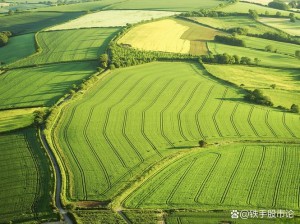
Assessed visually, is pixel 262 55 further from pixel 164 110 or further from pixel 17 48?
pixel 17 48

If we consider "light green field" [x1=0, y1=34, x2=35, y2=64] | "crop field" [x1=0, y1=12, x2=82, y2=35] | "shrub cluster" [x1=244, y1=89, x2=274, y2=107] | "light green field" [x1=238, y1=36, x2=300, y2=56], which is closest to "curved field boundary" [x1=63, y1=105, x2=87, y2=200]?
"shrub cluster" [x1=244, y1=89, x2=274, y2=107]

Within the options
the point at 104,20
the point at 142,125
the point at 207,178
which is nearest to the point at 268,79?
the point at 142,125

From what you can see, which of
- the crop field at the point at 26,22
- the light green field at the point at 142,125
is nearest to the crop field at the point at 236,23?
the crop field at the point at 26,22

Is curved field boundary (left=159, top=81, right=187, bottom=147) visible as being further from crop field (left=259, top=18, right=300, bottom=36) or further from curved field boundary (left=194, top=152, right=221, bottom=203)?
crop field (left=259, top=18, right=300, bottom=36)

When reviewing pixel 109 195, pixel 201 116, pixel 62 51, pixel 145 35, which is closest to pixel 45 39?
pixel 62 51

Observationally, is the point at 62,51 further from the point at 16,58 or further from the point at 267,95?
the point at 267,95
